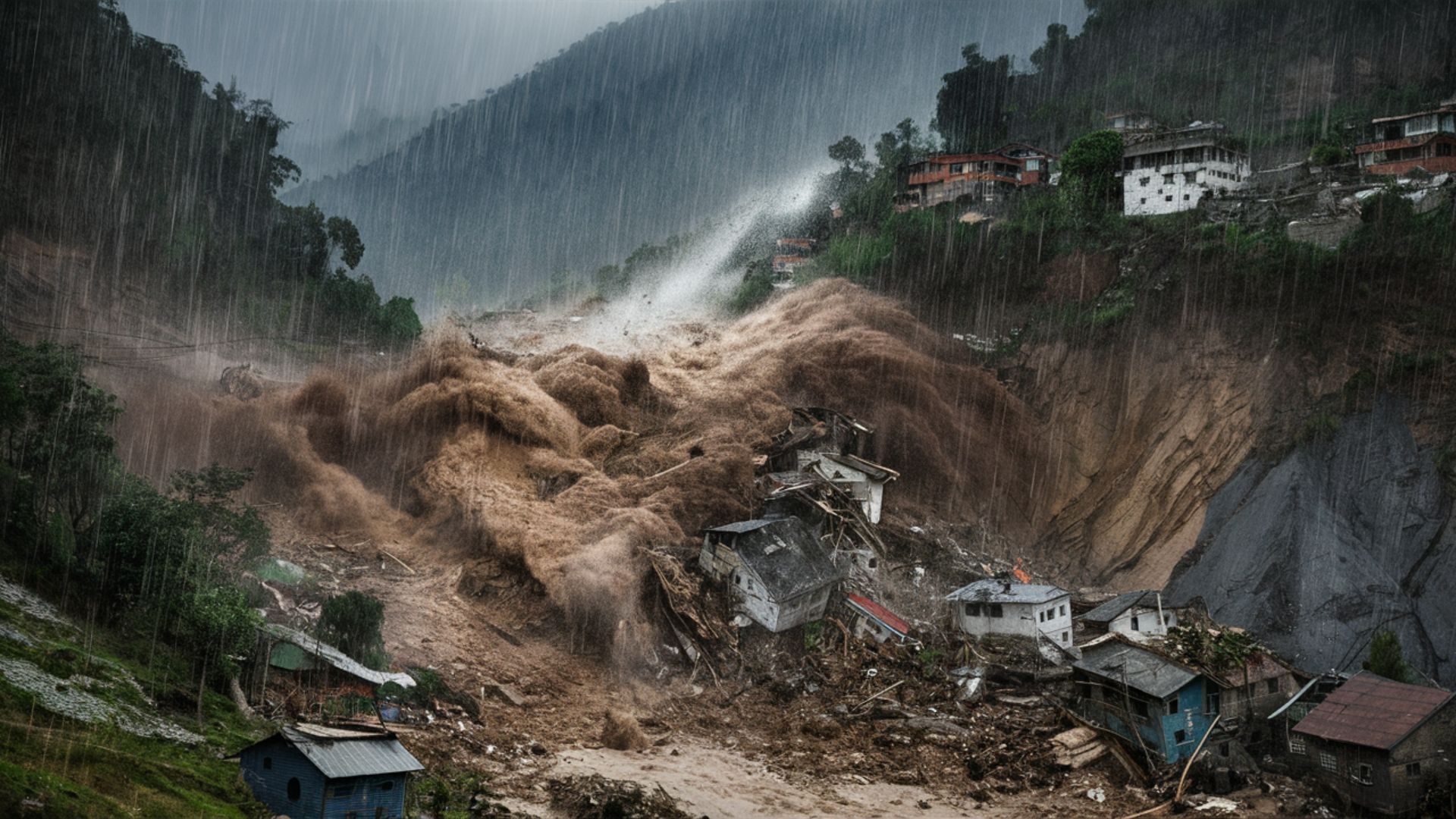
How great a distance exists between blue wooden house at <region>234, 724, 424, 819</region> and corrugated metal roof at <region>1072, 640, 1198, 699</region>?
48.5ft

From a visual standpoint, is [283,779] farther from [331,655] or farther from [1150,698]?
[1150,698]

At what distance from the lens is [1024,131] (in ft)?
208

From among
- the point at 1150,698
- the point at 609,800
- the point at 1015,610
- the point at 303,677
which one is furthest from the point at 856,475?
the point at 303,677

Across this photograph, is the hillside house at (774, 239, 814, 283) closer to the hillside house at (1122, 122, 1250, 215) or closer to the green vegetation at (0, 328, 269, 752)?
the hillside house at (1122, 122, 1250, 215)

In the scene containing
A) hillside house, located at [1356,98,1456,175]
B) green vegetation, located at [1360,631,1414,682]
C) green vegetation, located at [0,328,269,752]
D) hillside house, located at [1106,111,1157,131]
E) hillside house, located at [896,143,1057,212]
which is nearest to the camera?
green vegetation, located at [0,328,269,752]

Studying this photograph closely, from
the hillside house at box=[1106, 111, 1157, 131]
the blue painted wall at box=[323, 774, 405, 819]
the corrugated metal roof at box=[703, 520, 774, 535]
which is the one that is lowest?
the blue painted wall at box=[323, 774, 405, 819]

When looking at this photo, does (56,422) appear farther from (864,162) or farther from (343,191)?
(343,191)

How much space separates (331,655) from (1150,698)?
658 inches

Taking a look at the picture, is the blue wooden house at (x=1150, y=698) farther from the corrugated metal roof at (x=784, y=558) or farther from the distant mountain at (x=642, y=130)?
the distant mountain at (x=642, y=130)

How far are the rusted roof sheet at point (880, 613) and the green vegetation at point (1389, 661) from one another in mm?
10590

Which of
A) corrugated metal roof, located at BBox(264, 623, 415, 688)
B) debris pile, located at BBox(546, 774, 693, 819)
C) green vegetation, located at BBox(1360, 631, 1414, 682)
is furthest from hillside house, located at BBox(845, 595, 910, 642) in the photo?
corrugated metal roof, located at BBox(264, 623, 415, 688)

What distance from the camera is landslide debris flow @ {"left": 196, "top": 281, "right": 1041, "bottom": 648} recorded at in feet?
98.9

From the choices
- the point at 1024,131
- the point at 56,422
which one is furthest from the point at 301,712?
the point at 1024,131

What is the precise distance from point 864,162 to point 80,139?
1739 inches
